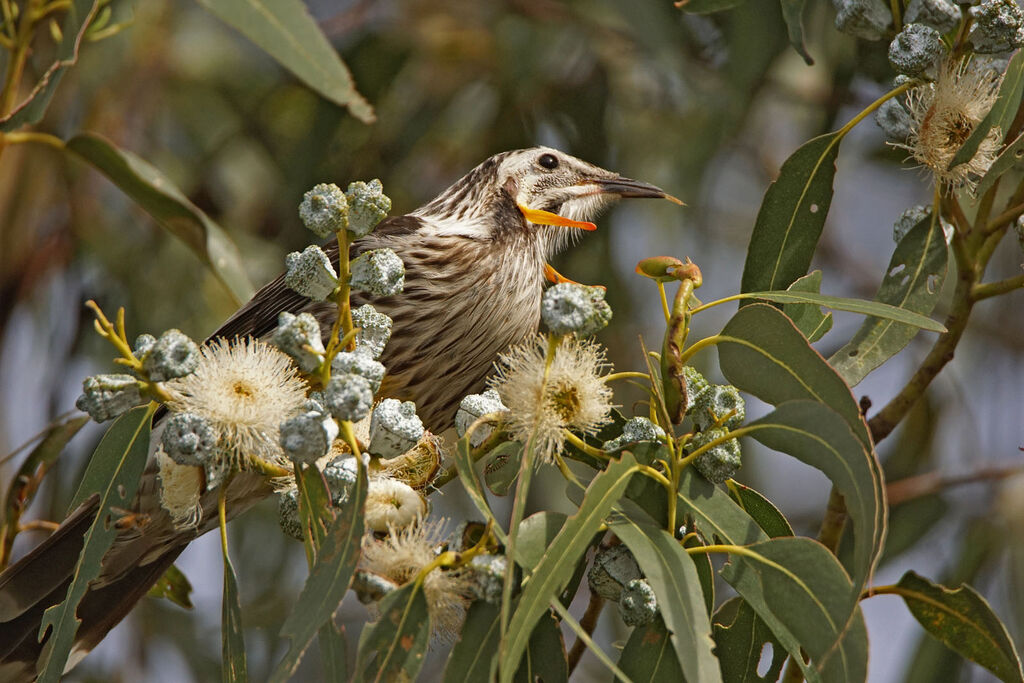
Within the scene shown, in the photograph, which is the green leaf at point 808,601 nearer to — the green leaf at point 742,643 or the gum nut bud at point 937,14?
the green leaf at point 742,643

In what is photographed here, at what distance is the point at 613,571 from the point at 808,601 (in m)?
0.26

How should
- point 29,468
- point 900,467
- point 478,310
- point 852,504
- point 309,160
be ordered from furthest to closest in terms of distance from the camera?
point 900,467 < point 309,160 < point 478,310 < point 29,468 < point 852,504

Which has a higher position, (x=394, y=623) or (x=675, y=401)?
(x=675, y=401)

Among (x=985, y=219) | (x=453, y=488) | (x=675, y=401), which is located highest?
(x=985, y=219)

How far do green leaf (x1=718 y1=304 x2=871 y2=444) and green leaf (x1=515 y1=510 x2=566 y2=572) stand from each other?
308 millimetres

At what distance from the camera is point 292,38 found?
1933mm

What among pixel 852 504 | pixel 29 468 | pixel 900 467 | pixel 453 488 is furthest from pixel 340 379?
pixel 900 467

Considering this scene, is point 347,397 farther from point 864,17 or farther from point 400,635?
point 864,17

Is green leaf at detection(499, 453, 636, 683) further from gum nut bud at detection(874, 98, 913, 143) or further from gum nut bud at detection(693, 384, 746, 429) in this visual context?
gum nut bud at detection(874, 98, 913, 143)

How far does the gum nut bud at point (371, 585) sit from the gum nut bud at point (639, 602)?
0.31 metres

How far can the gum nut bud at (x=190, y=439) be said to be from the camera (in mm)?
1499

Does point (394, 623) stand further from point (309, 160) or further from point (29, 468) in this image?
point (309, 160)

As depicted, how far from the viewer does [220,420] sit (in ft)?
4.99

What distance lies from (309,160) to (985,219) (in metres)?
2.52
